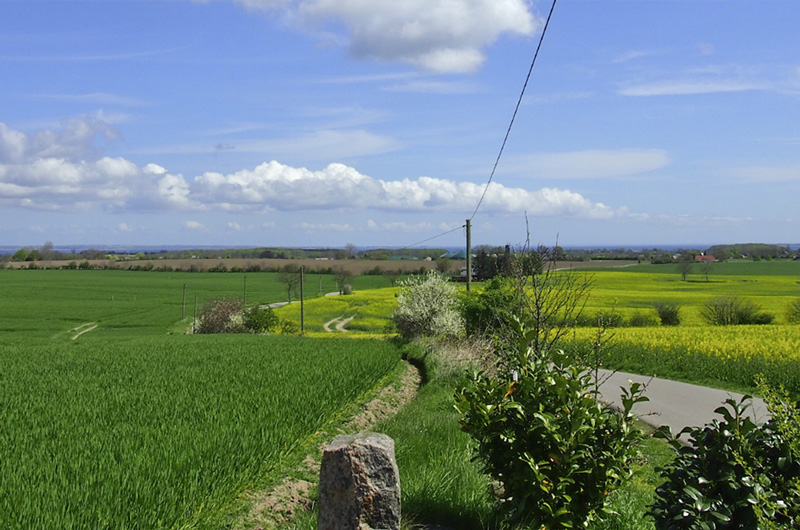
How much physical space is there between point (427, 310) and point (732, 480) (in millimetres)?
25741

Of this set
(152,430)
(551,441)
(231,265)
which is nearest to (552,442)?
(551,441)

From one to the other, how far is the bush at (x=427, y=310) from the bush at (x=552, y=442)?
23.6m

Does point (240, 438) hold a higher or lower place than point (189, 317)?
higher

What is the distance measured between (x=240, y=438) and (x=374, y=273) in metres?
105

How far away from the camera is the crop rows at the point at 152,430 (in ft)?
18.8

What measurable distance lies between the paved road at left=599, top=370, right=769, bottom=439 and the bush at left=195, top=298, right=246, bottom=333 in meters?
31.0

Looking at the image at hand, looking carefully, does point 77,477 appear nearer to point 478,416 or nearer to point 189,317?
point 478,416

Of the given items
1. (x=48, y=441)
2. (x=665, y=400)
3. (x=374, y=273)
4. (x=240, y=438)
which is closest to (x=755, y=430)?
(x=240, y=438)

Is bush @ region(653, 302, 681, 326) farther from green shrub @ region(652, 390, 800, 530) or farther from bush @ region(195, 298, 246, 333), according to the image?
green shrub @ region(652, 390, 800, 530)

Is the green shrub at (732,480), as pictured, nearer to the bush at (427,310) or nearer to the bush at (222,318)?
the bush at (427,310)

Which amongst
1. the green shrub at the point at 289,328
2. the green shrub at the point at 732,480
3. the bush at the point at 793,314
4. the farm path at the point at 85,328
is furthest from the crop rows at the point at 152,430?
the farm path at the point at 85,328

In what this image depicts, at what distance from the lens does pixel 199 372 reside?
15.2m

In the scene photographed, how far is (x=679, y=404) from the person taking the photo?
49.4 ft

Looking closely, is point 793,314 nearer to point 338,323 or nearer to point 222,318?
point 338,323
